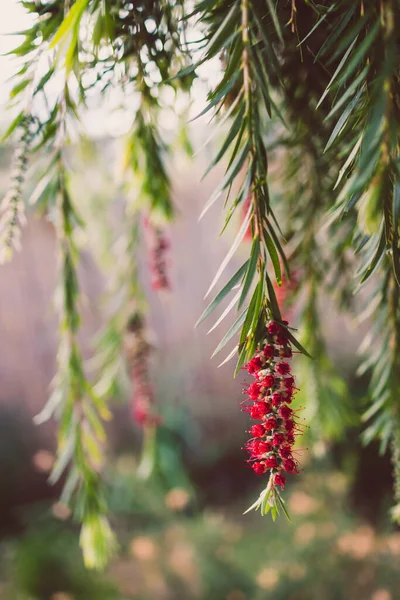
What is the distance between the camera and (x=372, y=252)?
1.79ft

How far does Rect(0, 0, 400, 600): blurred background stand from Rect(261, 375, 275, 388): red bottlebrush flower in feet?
2.55

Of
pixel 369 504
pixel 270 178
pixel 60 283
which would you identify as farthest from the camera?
pixel 369 504

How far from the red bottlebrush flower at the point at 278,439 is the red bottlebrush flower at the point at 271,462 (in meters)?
0.02

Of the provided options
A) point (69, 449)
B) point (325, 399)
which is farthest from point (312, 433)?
point (69, 449)

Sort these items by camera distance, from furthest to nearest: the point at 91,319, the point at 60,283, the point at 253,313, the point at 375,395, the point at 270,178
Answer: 1. the point at 91,319
2. the point at 270,178
3. the point at 60,283
4. the point at 375,395
5. the point at 253,313

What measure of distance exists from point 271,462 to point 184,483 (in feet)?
8.96

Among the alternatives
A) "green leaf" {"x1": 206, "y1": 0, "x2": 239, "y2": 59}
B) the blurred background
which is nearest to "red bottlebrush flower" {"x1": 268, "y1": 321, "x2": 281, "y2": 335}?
"green leaf" {"x1": 206, "y1": 0, "x2": 239, "y2": 59}

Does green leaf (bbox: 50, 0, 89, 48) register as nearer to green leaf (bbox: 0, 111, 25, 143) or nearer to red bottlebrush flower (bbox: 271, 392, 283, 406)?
green leaf (bbox: 0, 111, 25, 143)

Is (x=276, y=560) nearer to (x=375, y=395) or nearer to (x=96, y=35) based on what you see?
(x=375, y=395)

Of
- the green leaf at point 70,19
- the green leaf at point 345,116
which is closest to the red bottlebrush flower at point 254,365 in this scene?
the green leaf at point 345,116

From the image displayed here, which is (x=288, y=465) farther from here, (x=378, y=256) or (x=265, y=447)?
(x=378, y=256)

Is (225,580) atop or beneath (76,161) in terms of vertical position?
beneath

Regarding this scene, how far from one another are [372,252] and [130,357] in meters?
0.84

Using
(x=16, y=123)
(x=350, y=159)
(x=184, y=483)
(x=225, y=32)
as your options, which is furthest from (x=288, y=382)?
(x=184, y=483)
